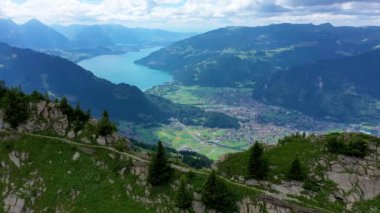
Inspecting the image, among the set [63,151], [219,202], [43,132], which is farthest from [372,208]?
[43,132]

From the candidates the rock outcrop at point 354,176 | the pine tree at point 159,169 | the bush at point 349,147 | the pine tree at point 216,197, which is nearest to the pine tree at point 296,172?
the rock outcrop at point 354,176

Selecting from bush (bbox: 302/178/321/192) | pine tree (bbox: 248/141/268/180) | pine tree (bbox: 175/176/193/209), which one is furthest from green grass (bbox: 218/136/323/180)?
pine tree (bbox: 175/176/193/209)

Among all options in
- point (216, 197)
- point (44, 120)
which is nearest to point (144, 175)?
point (216, 197)

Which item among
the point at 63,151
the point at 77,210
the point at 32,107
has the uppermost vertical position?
the point at 32,107

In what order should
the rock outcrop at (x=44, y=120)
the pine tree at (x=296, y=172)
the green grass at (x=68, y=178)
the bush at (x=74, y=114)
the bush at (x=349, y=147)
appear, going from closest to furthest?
the green grass at (x=68, y=178), the pine tree at (x=296, y=172), the bush at (x=349, y=147), the rock outcrop at (x=44, y=120), the bush at (x=74, y=114)

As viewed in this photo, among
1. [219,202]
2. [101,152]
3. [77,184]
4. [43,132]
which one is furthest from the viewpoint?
[43,132]

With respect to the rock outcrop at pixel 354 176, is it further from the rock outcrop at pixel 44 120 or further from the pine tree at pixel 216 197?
the rock outcrop at pixel 44 120

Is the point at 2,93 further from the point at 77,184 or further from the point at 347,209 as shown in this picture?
the point at 347,209
